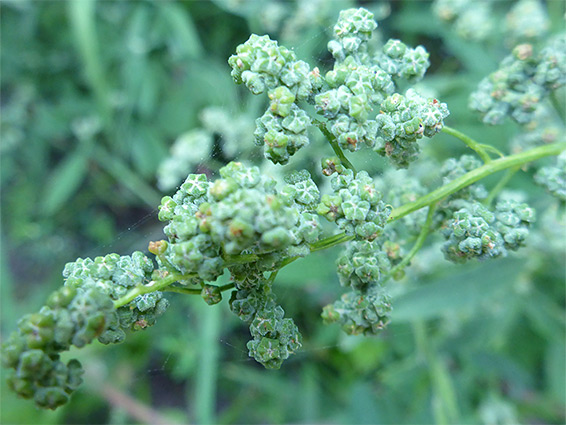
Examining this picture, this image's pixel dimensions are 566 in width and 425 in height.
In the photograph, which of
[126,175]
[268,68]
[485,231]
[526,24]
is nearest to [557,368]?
[526,24]

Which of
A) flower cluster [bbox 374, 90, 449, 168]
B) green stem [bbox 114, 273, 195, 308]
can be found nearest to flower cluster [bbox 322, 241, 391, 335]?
flower cluster [bbox 374, 90, 449, 168]

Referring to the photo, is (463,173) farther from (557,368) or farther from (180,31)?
(180,31)

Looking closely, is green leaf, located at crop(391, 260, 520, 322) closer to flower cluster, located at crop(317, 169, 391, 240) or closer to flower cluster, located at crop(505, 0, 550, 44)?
flower cluster, located at crop(505, 0, 550, 44)

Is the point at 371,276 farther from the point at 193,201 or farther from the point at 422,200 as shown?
the point at 193,201

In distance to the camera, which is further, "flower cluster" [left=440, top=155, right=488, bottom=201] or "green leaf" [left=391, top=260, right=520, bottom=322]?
"green leaf" [left=391, top=260, right=520, bottom=322]

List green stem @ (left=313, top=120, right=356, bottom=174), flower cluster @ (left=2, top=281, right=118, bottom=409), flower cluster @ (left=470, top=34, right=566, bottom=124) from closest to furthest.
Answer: flower cluster @ (left=2, top=281, right=118, bottom=409), green stem @ (left=313, top=120, right=356, bottom=174), flower cluster @ (left=470, top=34, right=566, bottom=124)

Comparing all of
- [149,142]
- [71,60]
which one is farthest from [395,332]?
[71,60]

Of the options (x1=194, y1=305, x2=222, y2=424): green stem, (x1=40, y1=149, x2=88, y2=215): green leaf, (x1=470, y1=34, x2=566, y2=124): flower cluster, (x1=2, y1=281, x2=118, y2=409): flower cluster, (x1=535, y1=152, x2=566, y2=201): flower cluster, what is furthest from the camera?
(x1=40, y1=149, x2=88, y2=215): green leaf
